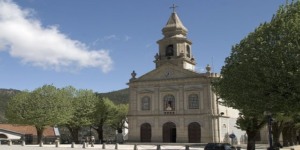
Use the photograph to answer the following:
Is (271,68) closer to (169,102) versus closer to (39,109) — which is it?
(169,102)

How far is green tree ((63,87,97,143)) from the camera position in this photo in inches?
2549

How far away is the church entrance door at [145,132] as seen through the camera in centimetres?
6238

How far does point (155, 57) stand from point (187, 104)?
11614 mm

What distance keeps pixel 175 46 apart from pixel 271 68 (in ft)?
125

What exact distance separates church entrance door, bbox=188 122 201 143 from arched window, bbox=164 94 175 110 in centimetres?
424

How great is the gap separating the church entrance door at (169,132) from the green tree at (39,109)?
15.7 metres

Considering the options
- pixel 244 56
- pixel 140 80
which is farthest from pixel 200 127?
pixel 244 56

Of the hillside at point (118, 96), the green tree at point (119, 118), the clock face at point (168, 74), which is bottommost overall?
the green tree at point (119, 118)

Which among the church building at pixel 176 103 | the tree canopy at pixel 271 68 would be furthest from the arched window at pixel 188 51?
the tree canopy at pixel 271 68

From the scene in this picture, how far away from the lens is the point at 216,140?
57562 mm

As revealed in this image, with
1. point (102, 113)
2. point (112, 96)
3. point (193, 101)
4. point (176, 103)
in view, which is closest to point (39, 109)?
point (102, 113)

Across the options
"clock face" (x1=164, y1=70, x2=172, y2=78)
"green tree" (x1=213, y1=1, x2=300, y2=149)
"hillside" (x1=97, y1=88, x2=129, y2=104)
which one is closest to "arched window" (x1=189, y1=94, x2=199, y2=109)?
"clock face" (x1=164, y1=70, x2=172, y2=78)

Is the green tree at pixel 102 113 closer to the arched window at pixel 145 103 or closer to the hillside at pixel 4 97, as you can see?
the arched window at pixel 145 103

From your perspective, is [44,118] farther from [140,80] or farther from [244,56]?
[244,56]
